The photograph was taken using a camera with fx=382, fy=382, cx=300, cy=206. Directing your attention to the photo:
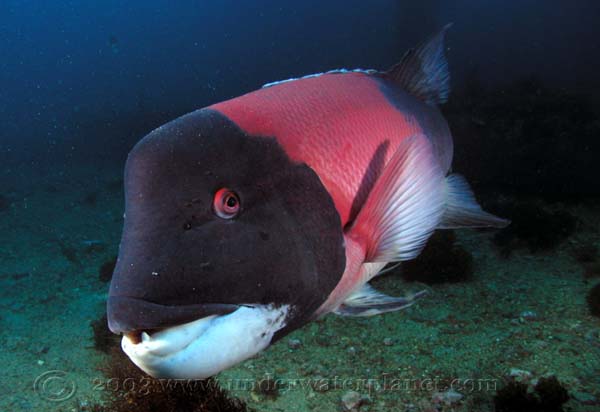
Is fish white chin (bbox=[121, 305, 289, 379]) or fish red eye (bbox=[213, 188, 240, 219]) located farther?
fish red eye (bbox=[213, 188, 240, 219])

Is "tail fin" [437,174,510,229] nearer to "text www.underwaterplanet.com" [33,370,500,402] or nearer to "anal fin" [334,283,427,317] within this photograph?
"anal fin" [334,283,427,317]

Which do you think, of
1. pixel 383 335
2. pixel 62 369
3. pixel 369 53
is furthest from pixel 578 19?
pixel 62 369

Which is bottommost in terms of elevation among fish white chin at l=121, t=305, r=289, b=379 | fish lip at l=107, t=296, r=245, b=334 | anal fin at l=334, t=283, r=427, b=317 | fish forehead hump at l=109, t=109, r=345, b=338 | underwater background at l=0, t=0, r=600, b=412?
underwater background at l=0, t=0, r=600, b=412

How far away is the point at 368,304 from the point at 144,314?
124 centimetres

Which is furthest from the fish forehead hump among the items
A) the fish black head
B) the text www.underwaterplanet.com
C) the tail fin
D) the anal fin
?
the text www.underwaterplanet.com

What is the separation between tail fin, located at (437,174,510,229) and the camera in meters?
2.46

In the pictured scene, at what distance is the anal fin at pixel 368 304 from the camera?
1.98 metres

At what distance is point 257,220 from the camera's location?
132cm

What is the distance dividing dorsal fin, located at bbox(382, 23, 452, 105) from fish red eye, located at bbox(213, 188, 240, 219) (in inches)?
71.9

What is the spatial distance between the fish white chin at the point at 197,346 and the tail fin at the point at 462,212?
1656 mm

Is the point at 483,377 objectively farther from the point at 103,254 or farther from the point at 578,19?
the point at 578,19

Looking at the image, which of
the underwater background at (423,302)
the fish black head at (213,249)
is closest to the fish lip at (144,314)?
the fish black head at (213,249)

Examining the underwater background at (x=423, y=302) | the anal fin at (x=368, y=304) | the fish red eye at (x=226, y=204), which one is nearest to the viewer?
the fish red eye at (x=226, y=204)

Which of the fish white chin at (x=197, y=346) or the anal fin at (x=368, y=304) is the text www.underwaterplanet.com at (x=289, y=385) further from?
the fish white chin at (x=197, y=346)
